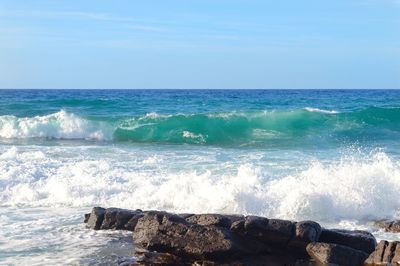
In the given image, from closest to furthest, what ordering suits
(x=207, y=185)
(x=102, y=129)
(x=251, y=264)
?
(x=251, y=264) → (x=207, y=185) → (x=102, y=129)

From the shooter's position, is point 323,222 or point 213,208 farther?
point 213,208

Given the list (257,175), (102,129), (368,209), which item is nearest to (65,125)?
(102,129)

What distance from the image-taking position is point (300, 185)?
10977 millimetres

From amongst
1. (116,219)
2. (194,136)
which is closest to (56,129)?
(194,136)

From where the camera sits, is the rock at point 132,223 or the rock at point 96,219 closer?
the rock at point 132,223

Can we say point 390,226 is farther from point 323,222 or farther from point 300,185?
point 300,185

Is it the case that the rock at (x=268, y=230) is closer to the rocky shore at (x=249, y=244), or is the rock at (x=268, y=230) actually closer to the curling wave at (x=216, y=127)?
the rocky shore at (x=249, y=244)

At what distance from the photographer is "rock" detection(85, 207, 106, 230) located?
8697 mm

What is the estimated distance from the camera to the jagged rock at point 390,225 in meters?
8.96

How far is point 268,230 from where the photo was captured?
725 centimetres

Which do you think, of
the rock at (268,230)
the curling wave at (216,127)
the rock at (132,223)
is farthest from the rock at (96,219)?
the curling wave at (216,127)

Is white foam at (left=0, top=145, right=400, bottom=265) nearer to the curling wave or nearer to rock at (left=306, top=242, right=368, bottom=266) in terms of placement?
rock at (left=306, top=242, right=368, bottom=266)

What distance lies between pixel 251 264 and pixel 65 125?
17.6 metres

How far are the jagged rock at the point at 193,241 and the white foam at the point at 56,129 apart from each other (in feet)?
49.8
